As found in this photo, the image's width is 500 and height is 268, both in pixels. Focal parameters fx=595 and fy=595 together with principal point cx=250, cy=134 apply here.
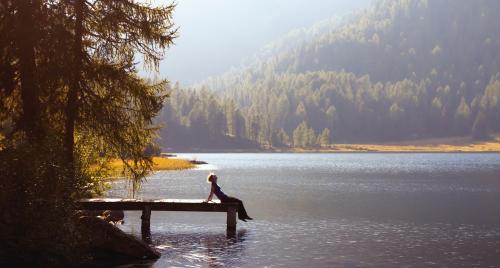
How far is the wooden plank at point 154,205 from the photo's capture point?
3453 cm

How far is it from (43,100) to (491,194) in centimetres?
5396

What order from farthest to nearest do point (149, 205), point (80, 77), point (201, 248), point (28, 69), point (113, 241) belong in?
point (149, 205) < point (201, 248) < point (80, 77) < point (28, 69) < point (113, 241)

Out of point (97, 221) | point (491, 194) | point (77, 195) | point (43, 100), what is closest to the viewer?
point (77, 195)

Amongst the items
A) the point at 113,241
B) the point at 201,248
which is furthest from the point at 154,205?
the point at 113,241

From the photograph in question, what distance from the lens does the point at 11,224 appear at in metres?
21.2

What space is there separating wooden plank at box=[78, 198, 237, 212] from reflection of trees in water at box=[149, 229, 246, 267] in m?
1.60

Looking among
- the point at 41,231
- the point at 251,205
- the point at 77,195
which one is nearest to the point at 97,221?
the point at 77,195

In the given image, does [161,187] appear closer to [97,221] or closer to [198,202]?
[198,202]

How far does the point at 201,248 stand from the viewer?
30578 mm

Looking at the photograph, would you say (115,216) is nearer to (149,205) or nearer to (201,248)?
(149,205)

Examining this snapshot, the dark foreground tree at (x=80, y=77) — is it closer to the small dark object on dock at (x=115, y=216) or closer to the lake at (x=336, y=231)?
the lake at (x=336, y=231)

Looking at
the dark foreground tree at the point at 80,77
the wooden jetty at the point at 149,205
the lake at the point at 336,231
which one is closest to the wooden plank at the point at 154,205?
the wooden jetty at the point at 149,205

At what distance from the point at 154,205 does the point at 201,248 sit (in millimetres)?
6390

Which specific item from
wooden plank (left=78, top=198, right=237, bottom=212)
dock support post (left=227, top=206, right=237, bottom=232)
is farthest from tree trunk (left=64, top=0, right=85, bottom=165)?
dock support post (left=227, top=206, right=237, bottom=232)
